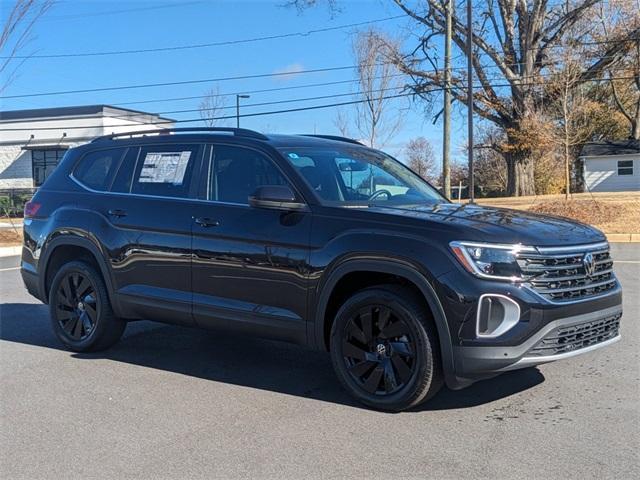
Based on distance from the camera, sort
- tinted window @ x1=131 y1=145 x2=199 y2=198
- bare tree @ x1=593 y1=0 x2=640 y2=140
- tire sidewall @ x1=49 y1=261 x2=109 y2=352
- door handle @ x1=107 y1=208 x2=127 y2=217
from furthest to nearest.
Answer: bare tree @ x1=593 y1=0 x2=640 y2=140
tire sidewall @ x1=49 y1=261 x2=109 y2=352
door handle @ x1=107 y1=208 x2=127 y2=217
tinted window @ x1=131 y1=145 x2=199 y2=198

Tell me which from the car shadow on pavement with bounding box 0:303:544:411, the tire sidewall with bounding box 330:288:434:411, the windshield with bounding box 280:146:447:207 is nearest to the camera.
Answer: the tire sidewall with bounding box 330:288:434:411

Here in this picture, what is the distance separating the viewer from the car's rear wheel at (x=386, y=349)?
164 inches

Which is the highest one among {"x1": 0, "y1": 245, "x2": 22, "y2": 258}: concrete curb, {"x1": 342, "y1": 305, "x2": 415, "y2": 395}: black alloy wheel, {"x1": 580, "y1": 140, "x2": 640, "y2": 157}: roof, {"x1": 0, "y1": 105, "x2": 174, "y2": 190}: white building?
{"x1": 0, "y1": 105, "x2": 174, "y2": 190}: white building

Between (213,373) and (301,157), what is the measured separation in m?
1.90

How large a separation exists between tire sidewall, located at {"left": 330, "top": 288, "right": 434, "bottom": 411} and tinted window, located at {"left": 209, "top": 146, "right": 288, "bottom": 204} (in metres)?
1.16

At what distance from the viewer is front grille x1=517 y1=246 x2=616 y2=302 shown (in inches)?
156

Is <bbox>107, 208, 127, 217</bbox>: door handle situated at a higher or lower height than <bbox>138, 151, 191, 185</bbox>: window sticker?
lower

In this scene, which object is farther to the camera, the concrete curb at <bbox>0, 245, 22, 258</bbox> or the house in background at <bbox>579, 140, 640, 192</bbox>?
the house in background at <bbox>579, 140, 640, 192</bbox>

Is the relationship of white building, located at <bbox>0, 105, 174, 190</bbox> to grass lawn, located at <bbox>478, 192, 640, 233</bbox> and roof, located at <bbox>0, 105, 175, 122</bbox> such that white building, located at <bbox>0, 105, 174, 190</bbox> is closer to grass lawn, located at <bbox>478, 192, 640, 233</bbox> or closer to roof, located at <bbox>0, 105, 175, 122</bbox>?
roof, located at <bbox>0, 105, 175, 122</bbox>

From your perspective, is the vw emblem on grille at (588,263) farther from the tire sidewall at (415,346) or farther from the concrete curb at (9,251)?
the concrete curb at (9,251)

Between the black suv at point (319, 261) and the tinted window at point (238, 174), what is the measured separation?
0.01 metres

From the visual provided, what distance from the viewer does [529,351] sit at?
398 centimetres

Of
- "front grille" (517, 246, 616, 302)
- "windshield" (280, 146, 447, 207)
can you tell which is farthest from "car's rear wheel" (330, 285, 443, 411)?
"windshield" (280, 146, 447, 207)

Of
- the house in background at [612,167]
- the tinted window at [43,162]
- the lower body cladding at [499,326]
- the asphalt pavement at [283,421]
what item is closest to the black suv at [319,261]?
the lower body cladding at [499,326]
